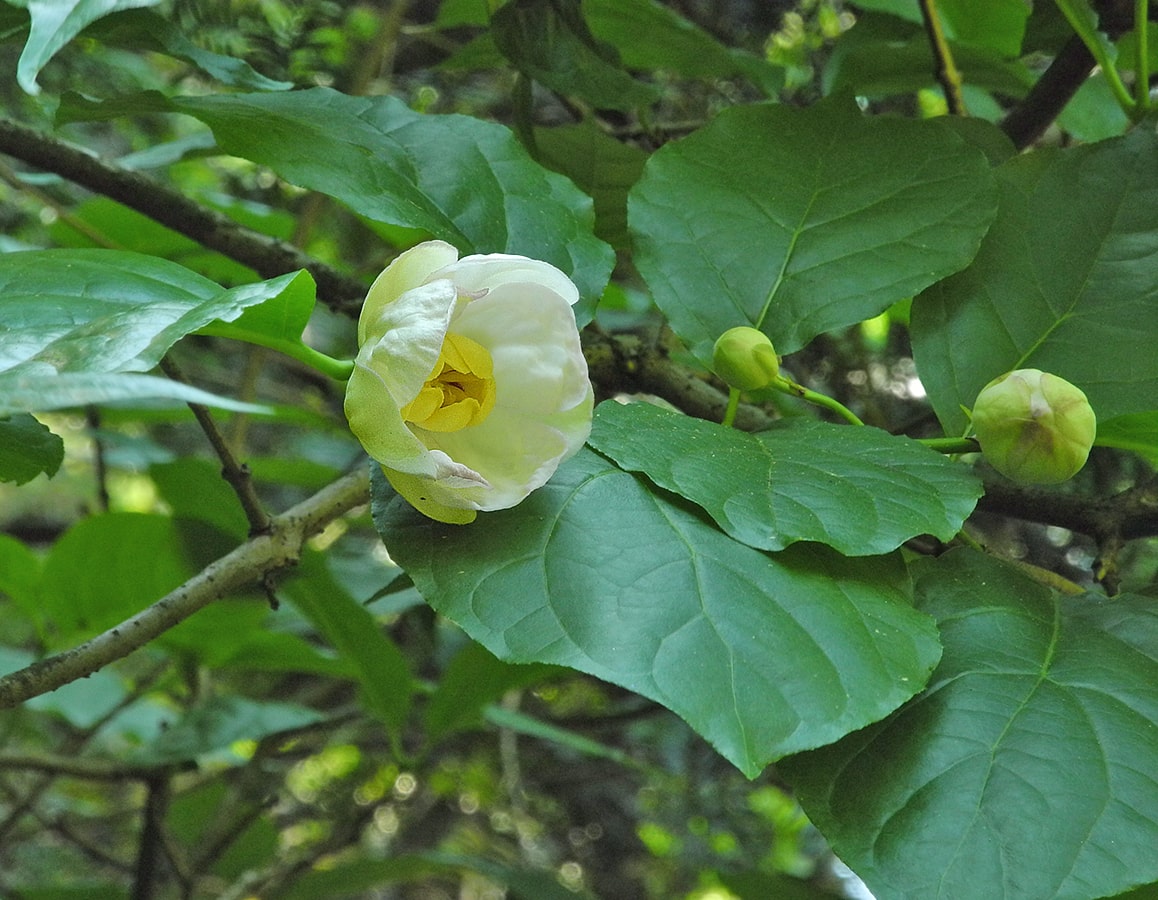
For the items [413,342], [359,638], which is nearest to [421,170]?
→ [413,342]

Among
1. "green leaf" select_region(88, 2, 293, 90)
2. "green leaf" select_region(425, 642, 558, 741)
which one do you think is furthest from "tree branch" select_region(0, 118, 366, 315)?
"green leaf" select_region(425, 642, 558, 741)

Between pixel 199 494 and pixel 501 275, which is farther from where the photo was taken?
pixel 199 494

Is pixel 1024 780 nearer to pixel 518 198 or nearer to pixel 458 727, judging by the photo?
pixel 518 198

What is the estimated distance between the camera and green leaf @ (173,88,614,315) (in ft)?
1.98

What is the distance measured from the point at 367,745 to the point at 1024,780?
161 cm

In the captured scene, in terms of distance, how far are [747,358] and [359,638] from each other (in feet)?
2.11

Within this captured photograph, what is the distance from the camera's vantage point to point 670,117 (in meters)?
1.49

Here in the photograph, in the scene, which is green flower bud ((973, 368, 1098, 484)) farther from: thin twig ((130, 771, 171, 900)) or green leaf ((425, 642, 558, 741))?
thin twig ((130, 771, 171, 900))

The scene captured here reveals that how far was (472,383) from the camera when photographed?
528 millimetres

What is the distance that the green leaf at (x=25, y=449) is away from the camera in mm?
569

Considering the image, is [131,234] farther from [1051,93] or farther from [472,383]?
[1051,93]

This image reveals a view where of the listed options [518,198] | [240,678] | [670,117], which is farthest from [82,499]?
[518,198]

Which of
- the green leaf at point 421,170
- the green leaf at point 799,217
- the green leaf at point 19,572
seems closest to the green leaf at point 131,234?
the green leaf at point 19,572

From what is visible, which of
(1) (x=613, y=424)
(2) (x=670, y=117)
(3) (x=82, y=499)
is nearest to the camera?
(1) (x=613, y=424)
